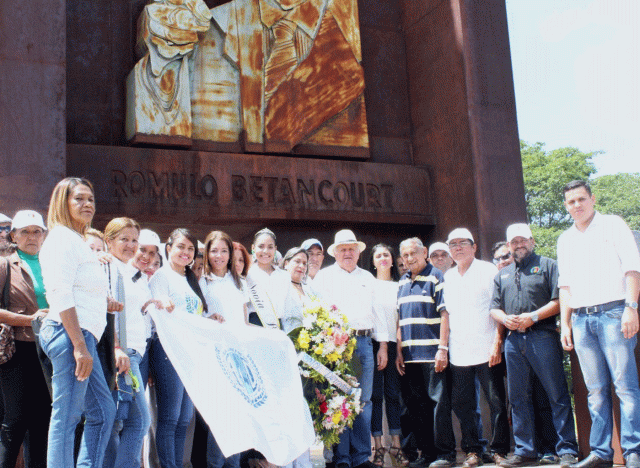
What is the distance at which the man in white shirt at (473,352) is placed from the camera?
6.57 metres

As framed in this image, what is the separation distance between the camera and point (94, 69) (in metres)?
8.55

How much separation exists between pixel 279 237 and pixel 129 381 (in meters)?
4.72

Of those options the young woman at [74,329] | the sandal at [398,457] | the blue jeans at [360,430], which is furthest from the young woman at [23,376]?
the sandal at [398,457]

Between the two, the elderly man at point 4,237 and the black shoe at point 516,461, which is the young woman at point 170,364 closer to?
the elderly man at point 4,237

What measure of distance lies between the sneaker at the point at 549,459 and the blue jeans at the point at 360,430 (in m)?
1.40

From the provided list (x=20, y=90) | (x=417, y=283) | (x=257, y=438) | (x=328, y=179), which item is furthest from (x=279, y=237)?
(x=257, y=438)

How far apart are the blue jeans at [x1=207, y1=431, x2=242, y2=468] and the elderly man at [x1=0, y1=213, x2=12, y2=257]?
1960 mm

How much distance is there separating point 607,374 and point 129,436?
3293 millimetres

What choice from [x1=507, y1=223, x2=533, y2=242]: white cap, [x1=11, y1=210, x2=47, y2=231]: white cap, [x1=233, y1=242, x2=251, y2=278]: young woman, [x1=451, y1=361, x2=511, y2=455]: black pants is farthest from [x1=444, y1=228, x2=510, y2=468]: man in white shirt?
[x1=11, y1=210, x2=47, y2=231]: white cap

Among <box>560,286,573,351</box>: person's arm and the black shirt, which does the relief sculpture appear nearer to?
the black shirt

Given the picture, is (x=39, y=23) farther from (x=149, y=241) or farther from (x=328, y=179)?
(x=328, y=179)

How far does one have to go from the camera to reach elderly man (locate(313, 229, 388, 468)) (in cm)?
638

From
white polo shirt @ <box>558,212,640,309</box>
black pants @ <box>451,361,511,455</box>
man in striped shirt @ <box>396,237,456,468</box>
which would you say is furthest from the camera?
man in striped shirt @ <box>396,237,456,468</box>

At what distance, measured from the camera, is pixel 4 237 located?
231 inches
